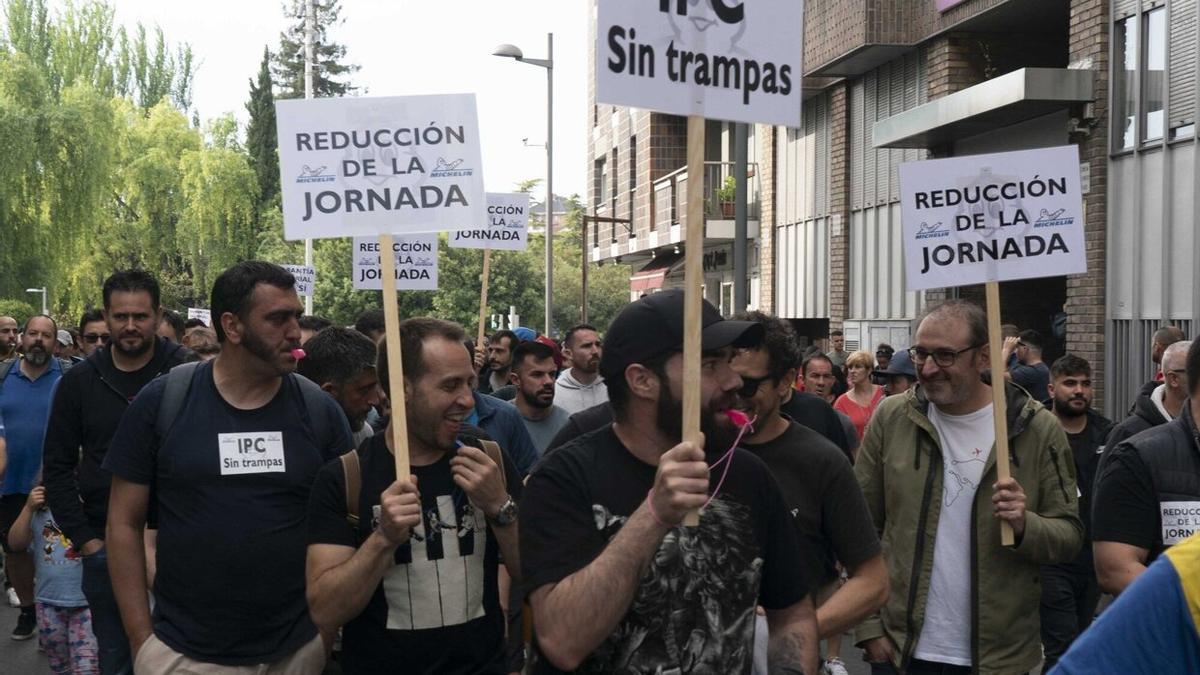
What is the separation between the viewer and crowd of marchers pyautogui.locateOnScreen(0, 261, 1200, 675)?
333 centimetres

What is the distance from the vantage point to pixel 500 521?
13.8 ft

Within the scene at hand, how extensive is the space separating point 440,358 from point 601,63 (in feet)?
3.87

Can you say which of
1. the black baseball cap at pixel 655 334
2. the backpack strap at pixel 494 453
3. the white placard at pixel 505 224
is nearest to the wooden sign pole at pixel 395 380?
the backpack strap at pixel 494 453

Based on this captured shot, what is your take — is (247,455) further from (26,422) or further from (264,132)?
(264,132)

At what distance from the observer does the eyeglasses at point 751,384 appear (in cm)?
506

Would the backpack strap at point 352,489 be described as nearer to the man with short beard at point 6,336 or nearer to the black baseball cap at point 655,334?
the black baseball cap at point 655,334

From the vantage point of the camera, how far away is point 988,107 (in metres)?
15.6

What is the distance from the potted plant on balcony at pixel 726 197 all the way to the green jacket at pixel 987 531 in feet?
73.6

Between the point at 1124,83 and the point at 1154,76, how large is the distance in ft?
1.73

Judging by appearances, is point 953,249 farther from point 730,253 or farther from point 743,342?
point 730,253

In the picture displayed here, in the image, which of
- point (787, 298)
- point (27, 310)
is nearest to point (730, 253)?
point (787, 298)

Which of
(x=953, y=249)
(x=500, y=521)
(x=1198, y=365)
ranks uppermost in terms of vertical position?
(x=953, y=249)

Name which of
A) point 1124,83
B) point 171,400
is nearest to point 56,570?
point 171,400

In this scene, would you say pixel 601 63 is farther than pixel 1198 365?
No
